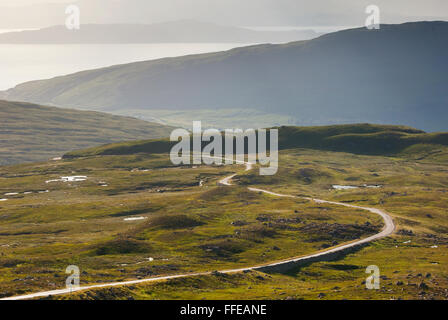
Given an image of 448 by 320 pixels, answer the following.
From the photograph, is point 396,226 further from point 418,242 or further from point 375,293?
point 375,293
